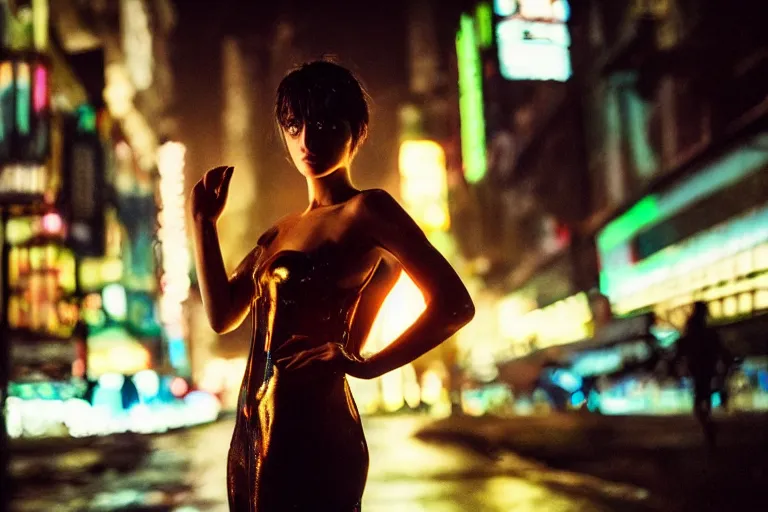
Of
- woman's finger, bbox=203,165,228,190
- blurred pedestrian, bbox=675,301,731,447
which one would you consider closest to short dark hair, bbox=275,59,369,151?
woman's finger, bbox=203,165,228,190

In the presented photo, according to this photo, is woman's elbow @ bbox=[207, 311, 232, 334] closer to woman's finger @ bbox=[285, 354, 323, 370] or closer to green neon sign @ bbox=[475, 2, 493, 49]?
woman's finger @ bbox=[285, 354, 323, 370]

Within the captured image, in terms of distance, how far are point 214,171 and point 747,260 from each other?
1475 centimetres

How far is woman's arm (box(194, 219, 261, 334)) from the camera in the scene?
2.23 meters

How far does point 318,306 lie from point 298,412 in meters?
0.26

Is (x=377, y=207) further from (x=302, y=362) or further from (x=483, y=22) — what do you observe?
(x=483, y=22)

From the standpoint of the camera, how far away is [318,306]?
2051 millimetres

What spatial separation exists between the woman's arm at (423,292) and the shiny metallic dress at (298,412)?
0.41ft

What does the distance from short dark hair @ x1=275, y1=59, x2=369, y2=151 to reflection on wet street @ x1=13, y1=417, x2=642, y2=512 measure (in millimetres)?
6138

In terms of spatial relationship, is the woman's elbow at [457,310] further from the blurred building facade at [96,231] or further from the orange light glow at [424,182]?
the orange light glow at [424,182]

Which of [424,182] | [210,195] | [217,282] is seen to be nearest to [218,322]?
[217,282]

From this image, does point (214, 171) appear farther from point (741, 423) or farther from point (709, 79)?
point (709, 79)

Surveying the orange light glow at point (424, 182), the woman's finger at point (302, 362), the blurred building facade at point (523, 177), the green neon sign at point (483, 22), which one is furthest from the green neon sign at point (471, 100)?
the woman's finger at point (302, 362)

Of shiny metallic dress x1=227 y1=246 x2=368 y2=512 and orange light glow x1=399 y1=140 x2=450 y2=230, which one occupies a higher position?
orange light glow x1=399 y1=140 x2=450 y2=230

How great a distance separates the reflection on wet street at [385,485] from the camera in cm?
816
